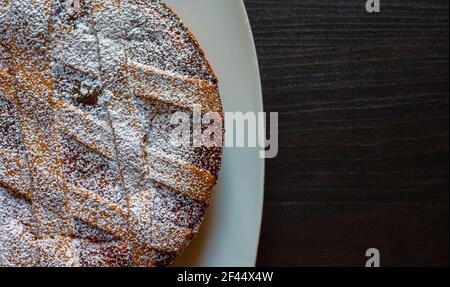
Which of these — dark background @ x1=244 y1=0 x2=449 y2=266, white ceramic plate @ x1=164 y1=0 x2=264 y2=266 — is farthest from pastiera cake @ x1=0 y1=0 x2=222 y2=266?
dark background @ x1=244 y1=0 x2=449 y2=266

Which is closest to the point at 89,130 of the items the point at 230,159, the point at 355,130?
the point at 230,159

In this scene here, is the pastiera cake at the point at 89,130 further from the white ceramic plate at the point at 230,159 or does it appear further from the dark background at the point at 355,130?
the dark background at the point at 355,130

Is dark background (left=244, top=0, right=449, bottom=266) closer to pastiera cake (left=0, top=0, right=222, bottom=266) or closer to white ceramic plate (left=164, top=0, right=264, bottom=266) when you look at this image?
white ceramic plate (left=164, top=0, right=264, bottom=266)

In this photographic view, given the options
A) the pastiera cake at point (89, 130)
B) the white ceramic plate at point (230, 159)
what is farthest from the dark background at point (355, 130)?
the pastiera cake at point (89, 130)

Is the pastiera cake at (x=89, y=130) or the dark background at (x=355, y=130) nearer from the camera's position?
the pastiera cake at (x=89, y=130)

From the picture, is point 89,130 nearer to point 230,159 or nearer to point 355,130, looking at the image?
point 230,159
